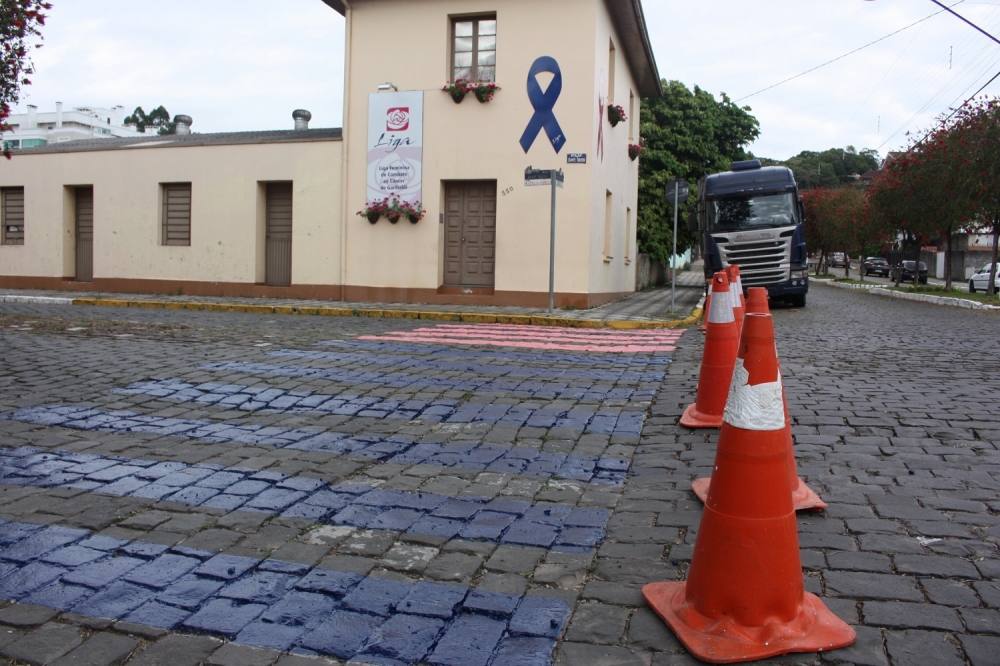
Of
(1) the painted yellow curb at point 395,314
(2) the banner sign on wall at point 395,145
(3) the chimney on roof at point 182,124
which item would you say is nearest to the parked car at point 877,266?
(3) the chimney on roof at point 182,124

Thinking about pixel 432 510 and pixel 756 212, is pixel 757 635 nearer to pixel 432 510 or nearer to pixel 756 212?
pixel 432 510

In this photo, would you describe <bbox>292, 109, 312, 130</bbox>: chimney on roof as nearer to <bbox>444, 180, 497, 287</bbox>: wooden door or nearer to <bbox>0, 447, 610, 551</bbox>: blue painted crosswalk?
<bbox>444, 180, 497, 287</bbox>: wooden door

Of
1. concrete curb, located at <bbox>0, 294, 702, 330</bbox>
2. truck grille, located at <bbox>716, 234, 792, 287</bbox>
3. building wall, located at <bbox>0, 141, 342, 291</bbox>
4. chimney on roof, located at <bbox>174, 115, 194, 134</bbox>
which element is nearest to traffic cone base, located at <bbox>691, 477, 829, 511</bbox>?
concrete curb, located at <bbox>0, 294, 702, 330</bbox>

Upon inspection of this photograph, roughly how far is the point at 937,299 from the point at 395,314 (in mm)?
16032

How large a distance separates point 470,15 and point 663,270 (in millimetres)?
21647

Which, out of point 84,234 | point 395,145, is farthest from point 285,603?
point 84,234

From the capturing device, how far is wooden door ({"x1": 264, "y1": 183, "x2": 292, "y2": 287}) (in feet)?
62.5

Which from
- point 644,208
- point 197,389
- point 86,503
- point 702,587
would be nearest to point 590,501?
point 702,587

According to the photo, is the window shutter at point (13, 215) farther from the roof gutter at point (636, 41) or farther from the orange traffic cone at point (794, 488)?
the orange traffic cone at point (794, 488)

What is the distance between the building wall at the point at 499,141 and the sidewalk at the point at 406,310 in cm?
116

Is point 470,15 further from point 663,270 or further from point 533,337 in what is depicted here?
point 663,270

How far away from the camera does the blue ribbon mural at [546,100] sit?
16688 millimetres

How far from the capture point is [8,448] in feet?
15.4

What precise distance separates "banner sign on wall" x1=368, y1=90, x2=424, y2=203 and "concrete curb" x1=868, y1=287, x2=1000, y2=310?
44.6 feet
